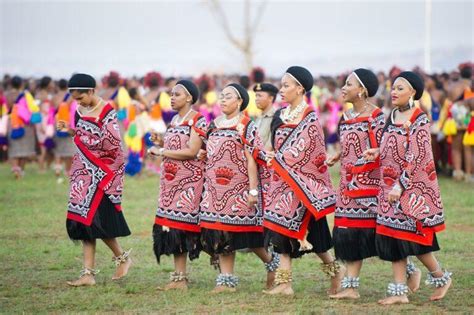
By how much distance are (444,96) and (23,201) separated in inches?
353

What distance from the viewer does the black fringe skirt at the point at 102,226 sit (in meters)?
10.3

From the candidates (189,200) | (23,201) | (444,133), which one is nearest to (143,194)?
(23,201)

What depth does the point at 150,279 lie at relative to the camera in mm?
10852

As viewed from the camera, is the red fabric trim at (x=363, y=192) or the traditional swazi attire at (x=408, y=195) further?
the red fabric trim at (x=363, y=192)

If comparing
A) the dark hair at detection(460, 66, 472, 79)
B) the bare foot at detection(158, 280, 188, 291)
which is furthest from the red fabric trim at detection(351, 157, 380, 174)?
the dark hair at detection(460, 66, 472, 79)

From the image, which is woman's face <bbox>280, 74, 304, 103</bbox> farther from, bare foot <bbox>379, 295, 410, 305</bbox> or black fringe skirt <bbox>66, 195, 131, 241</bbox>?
black fringe skirt <bbox>66, 195, 131, 241</bbox>

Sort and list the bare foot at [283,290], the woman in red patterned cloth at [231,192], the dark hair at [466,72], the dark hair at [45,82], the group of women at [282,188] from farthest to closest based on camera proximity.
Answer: the dark hair at [45,82]
the dark hair at [466,72]
the woman in red patterned cloth at [231,192]
the bare foot at [283,290]
the group of women at [282,188]

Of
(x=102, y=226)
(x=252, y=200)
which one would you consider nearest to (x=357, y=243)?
(x=252, y=200)

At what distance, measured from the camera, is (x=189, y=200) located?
400 inches

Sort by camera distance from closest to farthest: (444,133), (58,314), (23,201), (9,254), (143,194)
Result: (58,314) → (9,254) → (23,201) → (143,194) → (444,133)

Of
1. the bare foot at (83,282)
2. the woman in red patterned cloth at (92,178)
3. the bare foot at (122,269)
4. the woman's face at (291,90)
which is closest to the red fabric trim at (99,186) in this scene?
the woman in red patterned cloth at (92,178)

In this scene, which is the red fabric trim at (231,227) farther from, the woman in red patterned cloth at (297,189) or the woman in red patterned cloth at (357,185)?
the woman in red patterned cloth at (357,185)

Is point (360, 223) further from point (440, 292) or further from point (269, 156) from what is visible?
point (269, 156)

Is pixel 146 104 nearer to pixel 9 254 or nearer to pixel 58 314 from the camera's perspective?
pixel 9 254
